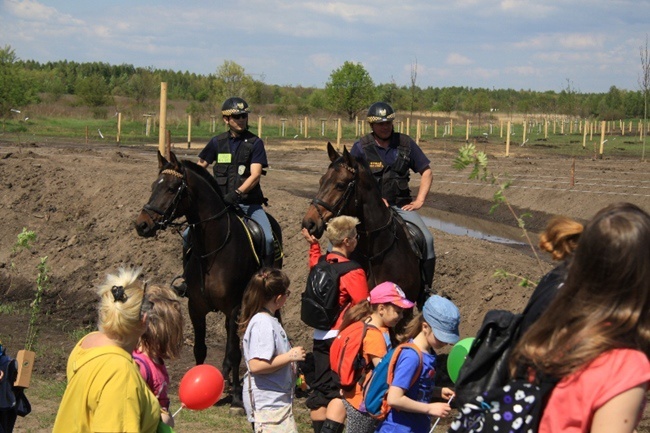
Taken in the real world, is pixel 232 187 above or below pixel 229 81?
below

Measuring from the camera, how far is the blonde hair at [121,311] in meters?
4.09

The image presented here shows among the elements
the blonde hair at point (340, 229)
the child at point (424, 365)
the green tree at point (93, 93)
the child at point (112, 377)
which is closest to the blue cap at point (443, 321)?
the child at point (424, 365)

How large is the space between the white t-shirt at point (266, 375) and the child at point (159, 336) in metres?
1.31

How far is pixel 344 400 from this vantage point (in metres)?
6.72

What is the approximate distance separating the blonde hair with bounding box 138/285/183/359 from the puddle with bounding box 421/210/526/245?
17.6 metres

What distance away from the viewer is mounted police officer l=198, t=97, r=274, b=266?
10.4 metres

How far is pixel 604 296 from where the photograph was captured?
9.27 ft

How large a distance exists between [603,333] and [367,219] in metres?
A: 6.57

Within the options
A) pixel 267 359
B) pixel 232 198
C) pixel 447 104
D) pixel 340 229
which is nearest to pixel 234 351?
pixel 232 198

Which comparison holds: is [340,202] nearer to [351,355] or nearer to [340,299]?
[340,299]

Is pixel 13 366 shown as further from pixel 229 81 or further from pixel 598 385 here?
pixel 229 81

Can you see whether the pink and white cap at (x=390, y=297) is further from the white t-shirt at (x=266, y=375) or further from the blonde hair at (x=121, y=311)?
the blonde hair at (x=121, y=311)

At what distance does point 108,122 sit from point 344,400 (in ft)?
232

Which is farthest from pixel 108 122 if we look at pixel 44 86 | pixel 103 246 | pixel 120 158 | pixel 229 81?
pixel 103 246
